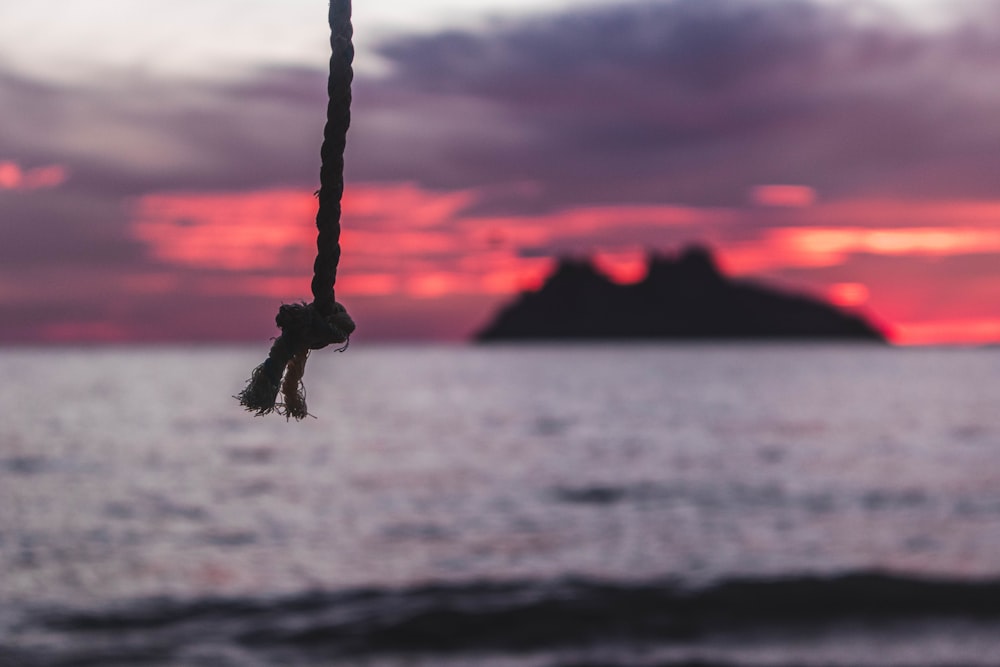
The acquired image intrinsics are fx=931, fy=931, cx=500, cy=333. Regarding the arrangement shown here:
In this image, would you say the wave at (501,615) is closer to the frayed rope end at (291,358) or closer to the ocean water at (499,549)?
the ocean water at (499,549)

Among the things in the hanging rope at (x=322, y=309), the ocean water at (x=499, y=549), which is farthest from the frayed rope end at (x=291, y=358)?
the ocean water at (x=499, y=549)

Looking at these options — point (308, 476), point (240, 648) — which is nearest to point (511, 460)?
point (308, 476)

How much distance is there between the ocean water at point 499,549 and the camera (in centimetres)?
1875

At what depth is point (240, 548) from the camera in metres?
27.4

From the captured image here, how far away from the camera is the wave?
18.7m

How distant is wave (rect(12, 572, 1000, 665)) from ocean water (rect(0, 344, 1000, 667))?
0.24 feet

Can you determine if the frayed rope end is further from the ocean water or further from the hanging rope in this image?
the ocean water

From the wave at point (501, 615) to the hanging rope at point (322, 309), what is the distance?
1606 centimetres

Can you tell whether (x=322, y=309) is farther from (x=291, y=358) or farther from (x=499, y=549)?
(x=499, y=549)

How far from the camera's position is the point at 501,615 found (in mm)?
20422

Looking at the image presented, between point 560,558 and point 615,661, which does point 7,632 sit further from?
point 560,558

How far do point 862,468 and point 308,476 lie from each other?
2932 centimetres

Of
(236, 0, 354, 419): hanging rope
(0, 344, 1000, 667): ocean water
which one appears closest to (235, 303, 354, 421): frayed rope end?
(236, 0, 354, 419): hanging rope

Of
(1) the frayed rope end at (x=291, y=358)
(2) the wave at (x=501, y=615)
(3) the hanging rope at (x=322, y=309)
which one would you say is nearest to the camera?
(3) the hanging rope at (x=322, y=309)
